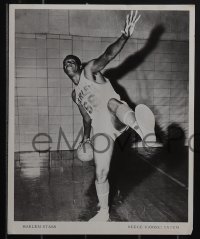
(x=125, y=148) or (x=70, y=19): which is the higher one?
(x=70, y=19)

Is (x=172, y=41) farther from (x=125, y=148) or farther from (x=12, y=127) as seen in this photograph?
(x=12, y=127)

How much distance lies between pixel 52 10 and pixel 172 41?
0.49 meters

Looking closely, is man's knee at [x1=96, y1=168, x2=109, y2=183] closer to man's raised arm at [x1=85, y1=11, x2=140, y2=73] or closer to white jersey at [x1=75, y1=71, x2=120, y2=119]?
white jersey at [x1=75, y1=71, x2=120, y2=119]

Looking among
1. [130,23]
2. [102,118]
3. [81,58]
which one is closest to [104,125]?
[102,118]

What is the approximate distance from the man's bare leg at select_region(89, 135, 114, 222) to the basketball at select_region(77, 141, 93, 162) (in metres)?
0.02

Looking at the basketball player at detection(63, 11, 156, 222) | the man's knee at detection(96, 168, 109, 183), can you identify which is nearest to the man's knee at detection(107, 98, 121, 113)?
the basketball player at detection(63, 11, 156, 222)

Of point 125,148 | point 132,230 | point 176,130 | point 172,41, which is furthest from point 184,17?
point 132,230

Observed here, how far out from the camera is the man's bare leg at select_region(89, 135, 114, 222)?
4.86 feet

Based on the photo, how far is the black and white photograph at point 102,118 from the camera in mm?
1479

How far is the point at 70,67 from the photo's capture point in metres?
1.49

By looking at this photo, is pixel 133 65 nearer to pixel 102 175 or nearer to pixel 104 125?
pixel 104 125
